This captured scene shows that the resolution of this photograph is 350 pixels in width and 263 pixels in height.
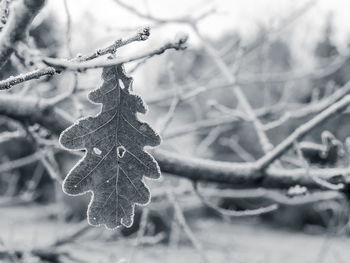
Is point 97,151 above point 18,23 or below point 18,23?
below

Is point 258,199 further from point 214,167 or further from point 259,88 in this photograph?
point 214,167

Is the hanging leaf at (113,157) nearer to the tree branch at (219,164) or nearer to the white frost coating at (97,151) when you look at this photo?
the white frost coating at (97,151)

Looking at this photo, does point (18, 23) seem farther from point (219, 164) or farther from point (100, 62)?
point (219, 164)

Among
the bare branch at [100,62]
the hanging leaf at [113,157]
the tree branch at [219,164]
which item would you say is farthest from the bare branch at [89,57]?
the tree branch at [219,164]

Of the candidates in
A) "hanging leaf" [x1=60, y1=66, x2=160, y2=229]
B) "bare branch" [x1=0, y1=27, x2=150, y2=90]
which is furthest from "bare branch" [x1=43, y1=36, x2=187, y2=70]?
"hanging leaf" [x1=60, y1=66, x2=160, y2=229]

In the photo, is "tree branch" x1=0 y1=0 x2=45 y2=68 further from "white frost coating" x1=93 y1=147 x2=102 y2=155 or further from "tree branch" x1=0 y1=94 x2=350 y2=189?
"tree branch" x1=0 y1=94 x2=350 y2=189

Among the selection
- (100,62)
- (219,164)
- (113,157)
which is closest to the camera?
(100,62)

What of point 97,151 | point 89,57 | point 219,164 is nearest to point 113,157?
point 97,151

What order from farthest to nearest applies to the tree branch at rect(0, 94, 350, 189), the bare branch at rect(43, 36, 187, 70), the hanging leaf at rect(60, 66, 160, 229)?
the tree branch at rect(0, 94, 350, 189), the hanging leaf at rect(60, 66, 160, 229), the bare branch at rect(43, 36, 187, 70)
